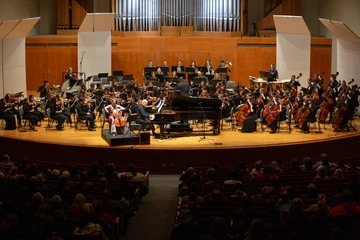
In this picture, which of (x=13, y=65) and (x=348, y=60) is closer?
(x=348, y=60)

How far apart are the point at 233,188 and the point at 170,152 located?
444 cm

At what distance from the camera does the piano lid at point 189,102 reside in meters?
14.8

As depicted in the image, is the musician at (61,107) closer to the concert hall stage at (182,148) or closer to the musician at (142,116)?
the concert hall stage at (182,148)

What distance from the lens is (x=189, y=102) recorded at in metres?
14.8

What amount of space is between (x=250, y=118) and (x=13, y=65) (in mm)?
7873

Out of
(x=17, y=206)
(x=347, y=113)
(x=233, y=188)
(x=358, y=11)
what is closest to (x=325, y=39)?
(x=358, y=11)

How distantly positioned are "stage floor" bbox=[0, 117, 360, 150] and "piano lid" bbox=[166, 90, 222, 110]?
30.7 inches

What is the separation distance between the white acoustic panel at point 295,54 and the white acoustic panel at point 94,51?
19.4ft

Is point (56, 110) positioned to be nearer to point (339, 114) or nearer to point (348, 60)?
point (339, 114)

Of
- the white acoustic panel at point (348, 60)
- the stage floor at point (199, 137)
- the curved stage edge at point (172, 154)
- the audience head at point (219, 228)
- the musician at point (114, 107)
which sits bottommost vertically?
the curved stage edge at point (172, 154)

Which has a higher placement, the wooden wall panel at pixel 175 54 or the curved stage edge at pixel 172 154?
the wooden wall panel at pixel 175 54

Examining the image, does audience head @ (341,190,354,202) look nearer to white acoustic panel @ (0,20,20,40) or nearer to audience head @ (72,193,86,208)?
A: audience head @ (72,193,86,208)

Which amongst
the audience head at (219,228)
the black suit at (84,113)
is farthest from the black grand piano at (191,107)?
the audience head at (219,228)

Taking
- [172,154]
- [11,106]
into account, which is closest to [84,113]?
[11,106]
